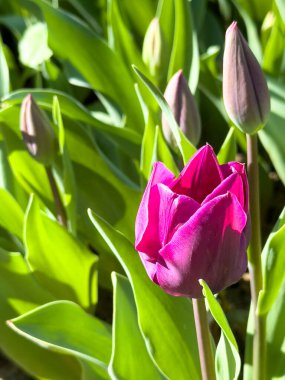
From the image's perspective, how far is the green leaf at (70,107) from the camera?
1.12 metres

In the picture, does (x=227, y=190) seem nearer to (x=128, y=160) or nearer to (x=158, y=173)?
(x=158, y=173)

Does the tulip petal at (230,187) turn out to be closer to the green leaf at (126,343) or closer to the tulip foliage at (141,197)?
the tulip foliage at (141,197)

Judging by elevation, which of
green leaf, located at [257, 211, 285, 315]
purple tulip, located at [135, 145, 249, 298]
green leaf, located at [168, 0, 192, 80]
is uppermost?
green leaf, located at [168, 0, 192, 80]

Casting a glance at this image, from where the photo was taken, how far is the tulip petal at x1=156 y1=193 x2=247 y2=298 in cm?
64

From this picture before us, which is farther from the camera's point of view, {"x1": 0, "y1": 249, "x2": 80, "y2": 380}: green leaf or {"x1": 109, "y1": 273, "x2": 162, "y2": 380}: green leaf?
{"x1": 0, "y1": 249, "x2": 80, "y2": 380}: green leaf

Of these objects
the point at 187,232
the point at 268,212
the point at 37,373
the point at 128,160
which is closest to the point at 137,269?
the point at 187,232

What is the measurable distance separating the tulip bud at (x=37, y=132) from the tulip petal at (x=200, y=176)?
15.0 inches

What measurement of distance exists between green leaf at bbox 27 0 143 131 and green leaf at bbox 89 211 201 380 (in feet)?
1.47

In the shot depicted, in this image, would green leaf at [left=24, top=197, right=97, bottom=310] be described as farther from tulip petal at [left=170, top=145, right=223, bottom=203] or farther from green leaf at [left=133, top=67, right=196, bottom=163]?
tulip petal at [left=170, top=145, right=223, bottom=203]

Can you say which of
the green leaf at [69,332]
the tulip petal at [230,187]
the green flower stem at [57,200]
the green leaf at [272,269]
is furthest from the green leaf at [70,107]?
the tulip petal at [230,187]

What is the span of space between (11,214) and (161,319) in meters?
0.34

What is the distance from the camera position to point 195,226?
637mm

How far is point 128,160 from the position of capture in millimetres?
1360

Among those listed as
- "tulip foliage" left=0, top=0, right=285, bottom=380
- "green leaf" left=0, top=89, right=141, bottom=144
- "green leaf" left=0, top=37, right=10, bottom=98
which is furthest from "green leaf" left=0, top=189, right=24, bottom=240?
"green leaf" left=0, top=37, right=10, bottom=98
